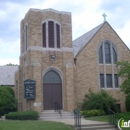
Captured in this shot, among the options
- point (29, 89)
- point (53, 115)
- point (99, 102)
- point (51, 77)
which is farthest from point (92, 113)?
point (29, 89)

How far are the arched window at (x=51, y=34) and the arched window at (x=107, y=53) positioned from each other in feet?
16.9

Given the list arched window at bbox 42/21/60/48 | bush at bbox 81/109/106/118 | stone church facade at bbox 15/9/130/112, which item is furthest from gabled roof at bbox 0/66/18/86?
bush at bbox 81/109/106/118

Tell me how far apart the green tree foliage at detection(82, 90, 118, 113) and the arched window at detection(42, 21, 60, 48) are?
600cm

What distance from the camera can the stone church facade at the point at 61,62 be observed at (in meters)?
24.1

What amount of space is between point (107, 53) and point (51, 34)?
671 centimetres

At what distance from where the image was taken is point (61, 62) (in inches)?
978

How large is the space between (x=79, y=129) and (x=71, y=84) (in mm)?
8823

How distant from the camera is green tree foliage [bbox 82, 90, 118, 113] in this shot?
23.8 meters

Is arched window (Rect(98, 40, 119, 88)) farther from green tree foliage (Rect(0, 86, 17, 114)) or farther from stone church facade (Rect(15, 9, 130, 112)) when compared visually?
green tree foliage (Rect(0, 86, 17, 114))

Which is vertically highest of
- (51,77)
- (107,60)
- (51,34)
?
(51,34)

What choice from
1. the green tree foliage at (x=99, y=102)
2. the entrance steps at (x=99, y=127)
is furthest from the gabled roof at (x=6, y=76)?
the entrance steps at (x=99, y=127)

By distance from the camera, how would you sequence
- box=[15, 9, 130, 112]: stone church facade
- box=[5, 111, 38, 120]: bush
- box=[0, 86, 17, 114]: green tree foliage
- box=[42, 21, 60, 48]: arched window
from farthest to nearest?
1. box=[0, 86, 17, 114]: green tree foliage
2. box=[42, 21, 60, 48]: arched window
3. box=[15, 9, 130, 112]: stone church facade
4. box=[5, 111, 38, 120]: bush

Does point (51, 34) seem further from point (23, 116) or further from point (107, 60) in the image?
point (23, 116)

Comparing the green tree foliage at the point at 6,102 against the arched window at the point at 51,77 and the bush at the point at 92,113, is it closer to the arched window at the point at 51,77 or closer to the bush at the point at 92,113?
the arched window at the point at 51,77
